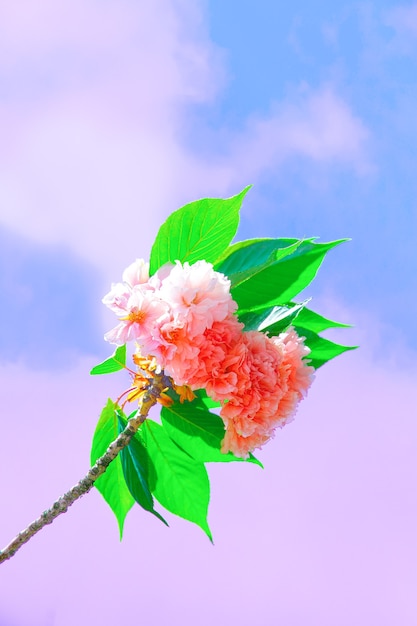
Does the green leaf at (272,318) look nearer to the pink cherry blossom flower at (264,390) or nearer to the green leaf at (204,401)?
the pink cherry blossom flower at (264,390)

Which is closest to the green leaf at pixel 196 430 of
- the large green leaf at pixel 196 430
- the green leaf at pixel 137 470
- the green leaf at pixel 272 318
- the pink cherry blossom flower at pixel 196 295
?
the large green leaf at pixel 196 430

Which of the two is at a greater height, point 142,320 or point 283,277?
point 283,277

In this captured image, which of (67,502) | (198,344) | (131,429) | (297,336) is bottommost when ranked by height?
(67,502)

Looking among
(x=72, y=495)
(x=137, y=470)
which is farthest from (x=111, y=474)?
(x=72, y=495)

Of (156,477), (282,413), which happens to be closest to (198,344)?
(282,413)

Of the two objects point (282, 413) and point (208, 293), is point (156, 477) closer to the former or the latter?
point (282, 413)

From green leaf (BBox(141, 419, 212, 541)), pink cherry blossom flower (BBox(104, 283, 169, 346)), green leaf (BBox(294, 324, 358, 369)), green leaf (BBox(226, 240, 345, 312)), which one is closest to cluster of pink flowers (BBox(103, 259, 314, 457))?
pink cherry blossom flower (BBox(104, 283, 169, 346))

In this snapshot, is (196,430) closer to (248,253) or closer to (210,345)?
(210,345)
